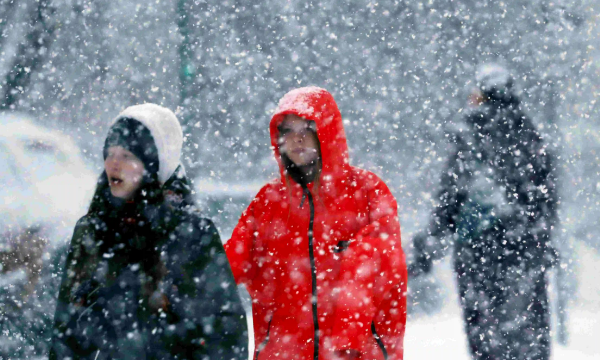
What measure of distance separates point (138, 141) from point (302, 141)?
29.2 inches

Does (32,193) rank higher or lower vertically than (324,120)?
higher

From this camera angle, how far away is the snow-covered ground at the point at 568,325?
4.94m

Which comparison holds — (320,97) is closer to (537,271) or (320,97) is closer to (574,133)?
(537,271)

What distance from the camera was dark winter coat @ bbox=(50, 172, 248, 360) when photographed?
6.34 feet

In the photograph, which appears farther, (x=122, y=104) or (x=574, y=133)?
(x=574, y=133)

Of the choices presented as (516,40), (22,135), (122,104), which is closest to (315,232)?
(22,135)

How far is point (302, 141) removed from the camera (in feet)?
8.46

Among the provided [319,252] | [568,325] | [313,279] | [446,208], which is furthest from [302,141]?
[568,325]

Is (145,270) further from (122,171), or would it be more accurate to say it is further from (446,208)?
(446,208)

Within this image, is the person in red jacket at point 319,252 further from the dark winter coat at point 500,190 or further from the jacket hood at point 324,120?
the dark winter coat at point 500,190

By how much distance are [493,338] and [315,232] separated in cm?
174

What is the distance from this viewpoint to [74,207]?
512 cm

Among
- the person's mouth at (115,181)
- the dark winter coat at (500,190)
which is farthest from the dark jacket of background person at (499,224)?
the person's mouth at (115,181)

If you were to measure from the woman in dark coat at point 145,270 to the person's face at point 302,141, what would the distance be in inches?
23.6
